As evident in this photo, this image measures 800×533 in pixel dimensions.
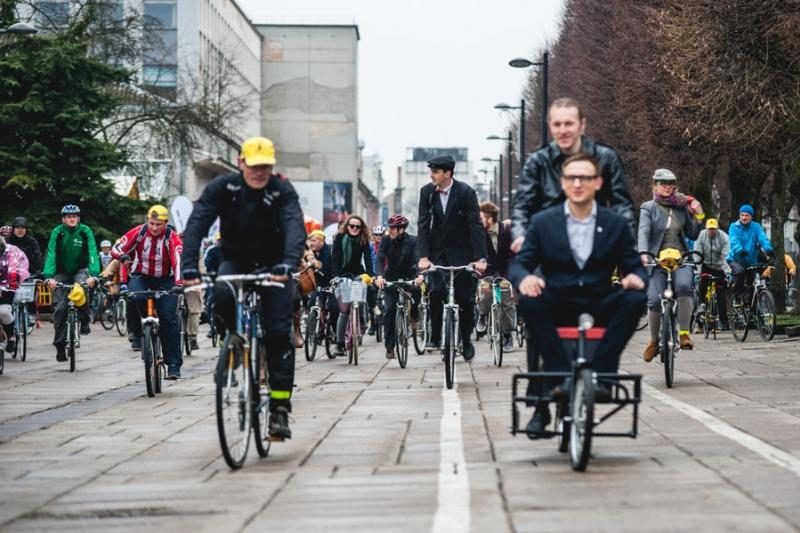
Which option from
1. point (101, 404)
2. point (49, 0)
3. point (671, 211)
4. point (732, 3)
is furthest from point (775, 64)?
point (49, 0)

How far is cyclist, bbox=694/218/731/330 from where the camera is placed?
25.6 m

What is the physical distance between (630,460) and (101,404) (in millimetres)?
6632

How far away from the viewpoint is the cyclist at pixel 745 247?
82.5 feet

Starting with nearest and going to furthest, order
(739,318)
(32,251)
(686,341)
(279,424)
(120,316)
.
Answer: (279,424) → (686,341) → (32,251) → (739,318) → (120,316)

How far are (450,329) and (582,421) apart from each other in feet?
20.1

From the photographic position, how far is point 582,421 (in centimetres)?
824

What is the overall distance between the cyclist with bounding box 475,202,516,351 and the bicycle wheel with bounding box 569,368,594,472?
11335mm

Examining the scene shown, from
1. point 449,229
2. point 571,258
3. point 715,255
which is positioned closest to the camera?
point 571,258

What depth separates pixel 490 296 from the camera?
21.4 metres

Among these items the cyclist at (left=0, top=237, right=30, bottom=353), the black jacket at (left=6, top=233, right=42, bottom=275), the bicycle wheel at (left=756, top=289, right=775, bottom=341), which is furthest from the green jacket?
the bicycle wheel at (left=756, top=289, right=775, bottom=341)

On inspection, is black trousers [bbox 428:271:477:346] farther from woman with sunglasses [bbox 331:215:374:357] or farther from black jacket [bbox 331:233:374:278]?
black jacket [bbox 331:233:374:278]

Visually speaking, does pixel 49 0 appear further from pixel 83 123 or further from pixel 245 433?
pixel 245 433

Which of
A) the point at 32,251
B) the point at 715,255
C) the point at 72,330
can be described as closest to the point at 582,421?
the point at 72,330

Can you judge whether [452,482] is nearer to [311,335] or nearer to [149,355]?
[149,355]
